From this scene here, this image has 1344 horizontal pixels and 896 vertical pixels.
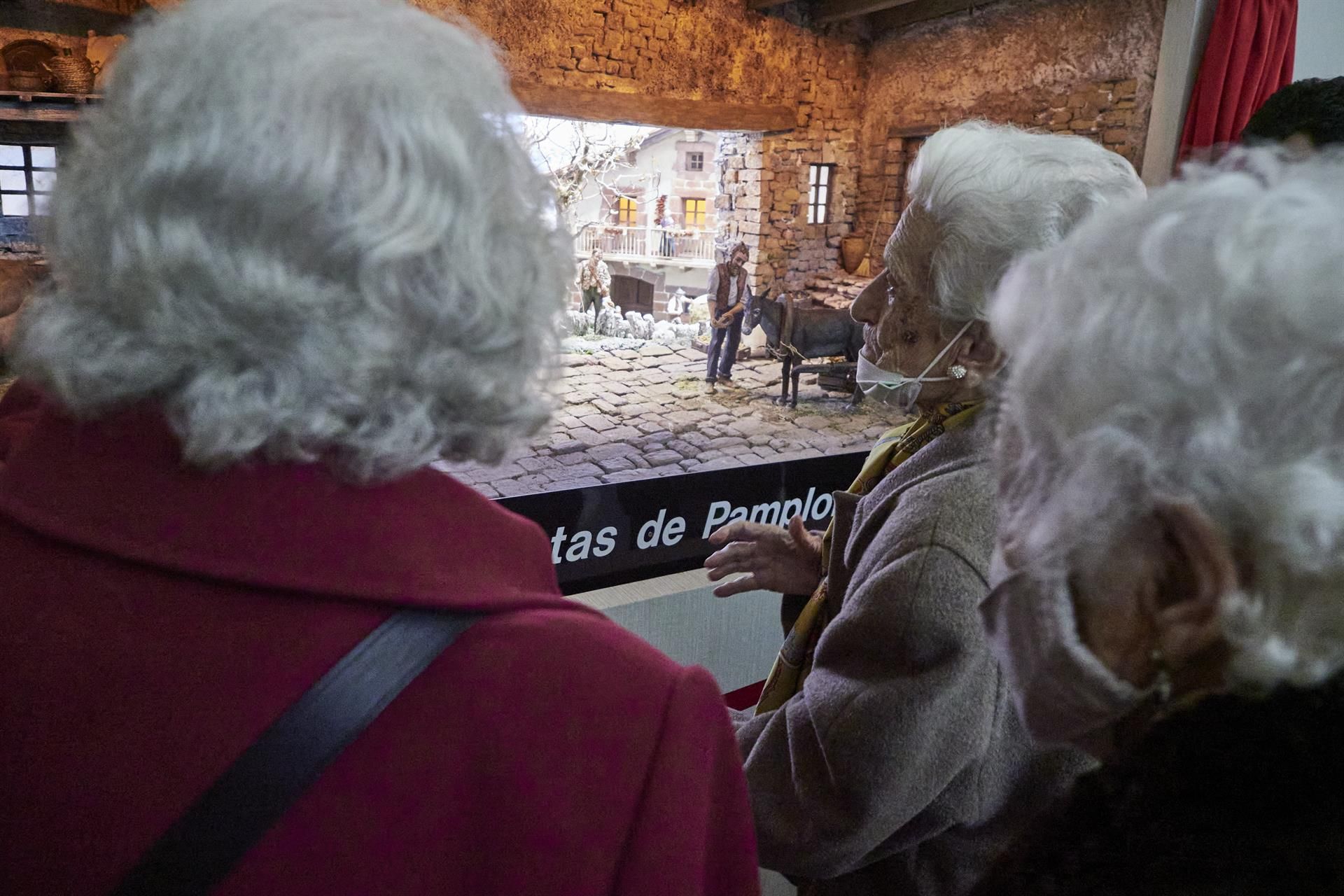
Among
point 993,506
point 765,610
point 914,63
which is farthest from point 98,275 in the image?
point 914,63

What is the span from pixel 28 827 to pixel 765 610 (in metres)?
2.44

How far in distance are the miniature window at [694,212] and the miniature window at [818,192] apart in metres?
3.90

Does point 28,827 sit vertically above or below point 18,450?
below

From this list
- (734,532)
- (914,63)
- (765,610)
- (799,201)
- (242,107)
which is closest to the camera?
(242,107)

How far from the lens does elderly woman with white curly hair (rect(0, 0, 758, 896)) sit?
0.58m

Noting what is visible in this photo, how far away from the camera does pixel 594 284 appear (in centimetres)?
910

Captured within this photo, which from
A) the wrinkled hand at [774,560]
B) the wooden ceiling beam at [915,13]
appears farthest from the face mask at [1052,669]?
the wooden ceiling beam at [915,13]

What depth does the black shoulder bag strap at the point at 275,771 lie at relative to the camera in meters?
0.57

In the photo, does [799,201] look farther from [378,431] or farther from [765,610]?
[378,431]

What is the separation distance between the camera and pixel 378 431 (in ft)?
2.04

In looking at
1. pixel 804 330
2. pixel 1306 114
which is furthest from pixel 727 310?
pixel 1306 114

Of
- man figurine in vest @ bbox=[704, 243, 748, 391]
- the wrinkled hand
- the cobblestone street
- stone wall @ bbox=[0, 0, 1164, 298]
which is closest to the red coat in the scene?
the wrinkled hand

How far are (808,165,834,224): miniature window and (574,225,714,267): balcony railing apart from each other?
10.1 feet

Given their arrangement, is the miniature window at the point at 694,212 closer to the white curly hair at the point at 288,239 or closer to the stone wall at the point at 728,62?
the stone wall at the point at 728,62
